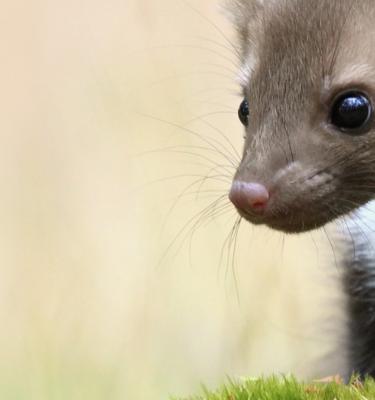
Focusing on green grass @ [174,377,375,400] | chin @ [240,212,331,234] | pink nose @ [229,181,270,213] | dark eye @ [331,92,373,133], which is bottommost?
green grass @ [174,377,375,400]

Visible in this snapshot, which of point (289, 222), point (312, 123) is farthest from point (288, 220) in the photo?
point (312, 123)

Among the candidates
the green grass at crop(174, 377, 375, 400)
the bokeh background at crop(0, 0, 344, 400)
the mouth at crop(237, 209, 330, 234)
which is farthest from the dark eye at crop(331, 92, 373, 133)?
the bokeh background at crop(0, 0, 344, 400)

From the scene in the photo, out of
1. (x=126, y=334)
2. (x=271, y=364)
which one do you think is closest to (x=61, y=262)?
(x=126, y=334)

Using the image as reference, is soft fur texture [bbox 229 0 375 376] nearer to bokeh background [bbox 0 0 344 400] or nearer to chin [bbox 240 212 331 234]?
chin [bbox 240 212 331 234]

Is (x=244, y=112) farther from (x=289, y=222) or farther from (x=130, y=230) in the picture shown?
(x=130, y=230)

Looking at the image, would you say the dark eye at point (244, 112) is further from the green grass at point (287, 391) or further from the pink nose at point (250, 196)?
the green grass at point (287, 391)

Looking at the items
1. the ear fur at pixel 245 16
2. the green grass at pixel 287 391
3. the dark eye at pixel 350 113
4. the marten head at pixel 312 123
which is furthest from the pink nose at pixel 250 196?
the ear fur at pixel 245 16

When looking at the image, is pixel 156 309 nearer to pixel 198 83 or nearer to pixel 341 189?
pixel 198 83

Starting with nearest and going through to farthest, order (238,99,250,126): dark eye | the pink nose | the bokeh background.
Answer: the pink nose → (238,99,250,126): dark eye → the bokeh background
